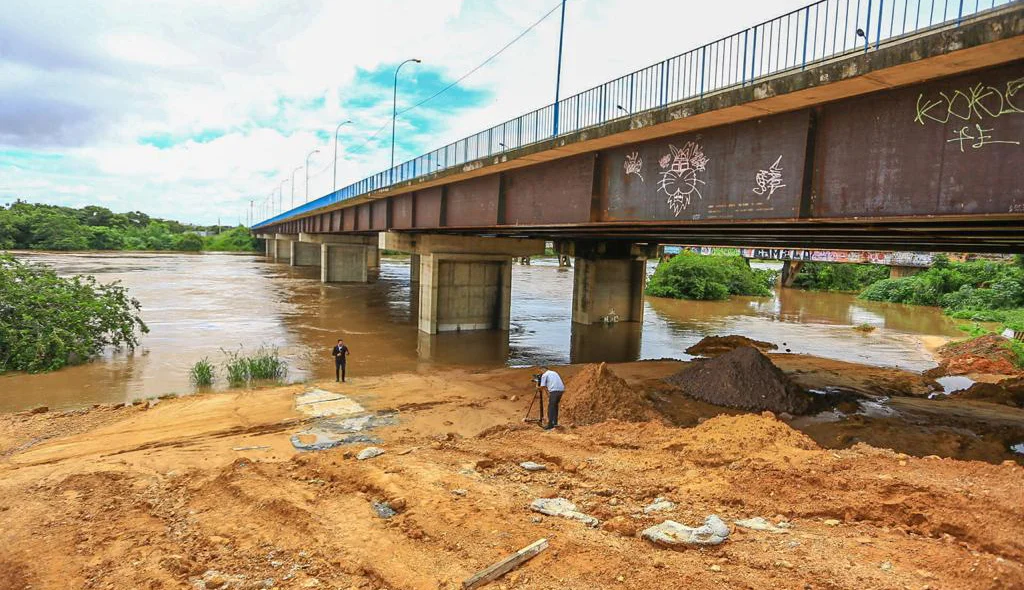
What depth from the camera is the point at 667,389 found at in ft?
45.0

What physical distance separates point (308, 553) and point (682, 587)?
351cm

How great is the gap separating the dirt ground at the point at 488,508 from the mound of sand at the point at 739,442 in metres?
0.04

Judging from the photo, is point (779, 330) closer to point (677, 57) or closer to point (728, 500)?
point (677, 57)

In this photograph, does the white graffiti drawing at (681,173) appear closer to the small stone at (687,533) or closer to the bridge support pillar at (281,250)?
the small stone at (687,533)

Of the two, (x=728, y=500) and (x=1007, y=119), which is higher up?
(x=1007, y=119)

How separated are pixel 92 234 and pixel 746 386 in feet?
407

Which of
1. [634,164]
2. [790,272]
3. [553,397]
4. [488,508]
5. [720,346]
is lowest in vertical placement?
[720,346]

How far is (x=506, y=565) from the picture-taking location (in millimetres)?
4805

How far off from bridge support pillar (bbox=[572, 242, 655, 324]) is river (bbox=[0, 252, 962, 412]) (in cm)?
104

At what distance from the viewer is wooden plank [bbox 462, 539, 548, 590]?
183 inches

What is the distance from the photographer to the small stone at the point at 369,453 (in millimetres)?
Answer: 8195

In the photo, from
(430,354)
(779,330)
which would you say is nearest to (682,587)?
(430,354)

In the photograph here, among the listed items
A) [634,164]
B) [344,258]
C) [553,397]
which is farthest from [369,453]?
[344,258]

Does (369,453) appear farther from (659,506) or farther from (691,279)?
(691,279)
